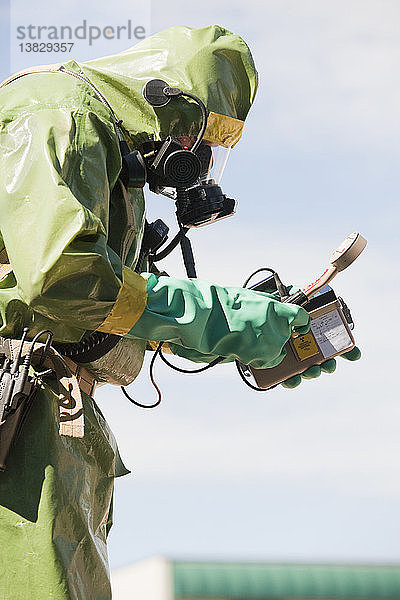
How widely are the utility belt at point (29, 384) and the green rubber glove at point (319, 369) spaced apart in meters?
1.19

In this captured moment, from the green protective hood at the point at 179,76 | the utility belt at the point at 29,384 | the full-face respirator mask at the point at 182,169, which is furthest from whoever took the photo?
the green protective hood at the point at 179,76

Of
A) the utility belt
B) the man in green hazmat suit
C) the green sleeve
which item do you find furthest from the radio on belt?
the green sleeve

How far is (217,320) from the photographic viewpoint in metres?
3.57

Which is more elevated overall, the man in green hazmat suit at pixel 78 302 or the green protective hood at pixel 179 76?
the green protective hood at pixel 179 76

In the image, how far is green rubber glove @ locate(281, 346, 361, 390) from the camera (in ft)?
14.8

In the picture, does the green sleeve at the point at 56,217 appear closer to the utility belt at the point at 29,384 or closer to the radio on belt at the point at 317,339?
the utility belt at the point at 29,384

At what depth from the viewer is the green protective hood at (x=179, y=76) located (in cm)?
399

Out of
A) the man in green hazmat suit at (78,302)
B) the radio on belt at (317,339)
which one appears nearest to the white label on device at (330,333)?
the radio on belt at (317,339)

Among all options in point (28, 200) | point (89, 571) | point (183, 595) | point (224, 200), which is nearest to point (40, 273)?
point (28, 200)

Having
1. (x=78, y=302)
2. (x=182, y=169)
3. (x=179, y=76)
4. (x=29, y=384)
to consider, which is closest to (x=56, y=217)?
(x=78, y=302)

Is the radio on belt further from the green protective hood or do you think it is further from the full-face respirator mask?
the green protective hood

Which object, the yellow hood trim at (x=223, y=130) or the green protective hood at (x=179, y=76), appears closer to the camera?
the green protective hood at (x=179, y=76)

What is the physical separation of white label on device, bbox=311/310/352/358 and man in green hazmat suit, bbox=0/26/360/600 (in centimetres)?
40

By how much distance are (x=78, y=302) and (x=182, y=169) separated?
876 millimetres
